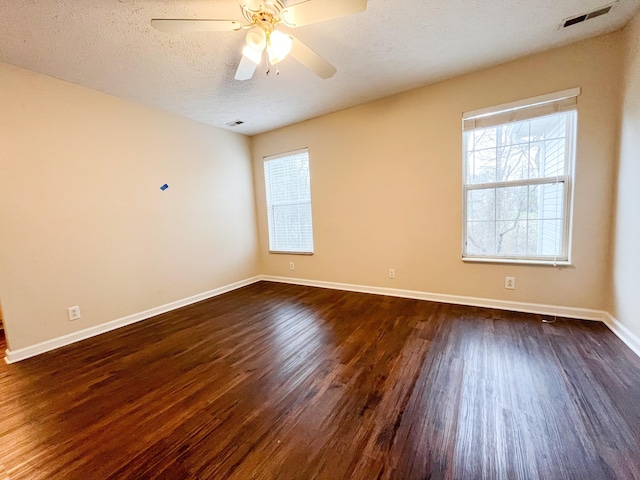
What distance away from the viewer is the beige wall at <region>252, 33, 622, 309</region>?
237 cm

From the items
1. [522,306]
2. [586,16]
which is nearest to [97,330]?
[522,306]

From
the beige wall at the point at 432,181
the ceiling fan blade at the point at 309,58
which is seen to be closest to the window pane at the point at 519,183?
the beige wall at the point at 432,181

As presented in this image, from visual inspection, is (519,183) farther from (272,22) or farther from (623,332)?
(272,22)

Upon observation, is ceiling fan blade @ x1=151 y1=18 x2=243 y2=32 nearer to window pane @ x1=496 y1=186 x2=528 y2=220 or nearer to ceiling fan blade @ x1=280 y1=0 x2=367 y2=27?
ceiling fan blade @ x1=280 y1=0 x2=367 y2=27

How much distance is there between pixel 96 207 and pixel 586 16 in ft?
15.2

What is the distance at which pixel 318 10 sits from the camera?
149 cm

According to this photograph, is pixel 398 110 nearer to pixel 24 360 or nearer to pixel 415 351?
pixel 415 351

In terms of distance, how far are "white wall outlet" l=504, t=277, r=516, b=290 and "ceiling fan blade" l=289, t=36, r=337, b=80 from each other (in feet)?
8.77

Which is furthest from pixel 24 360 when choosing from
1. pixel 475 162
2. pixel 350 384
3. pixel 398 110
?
pixel 475 162

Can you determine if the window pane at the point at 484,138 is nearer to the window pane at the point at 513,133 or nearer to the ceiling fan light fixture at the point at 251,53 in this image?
the window pane at the point at 513,133

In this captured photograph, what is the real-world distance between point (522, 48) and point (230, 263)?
4.29 meters

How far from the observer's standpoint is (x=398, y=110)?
10.6ft

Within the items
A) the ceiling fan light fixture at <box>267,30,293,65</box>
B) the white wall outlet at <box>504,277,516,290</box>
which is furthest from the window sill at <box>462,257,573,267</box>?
the ceiling fan light fixture at <box>267,30,293,65</box>

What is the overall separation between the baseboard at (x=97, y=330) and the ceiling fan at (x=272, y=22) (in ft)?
9.38
